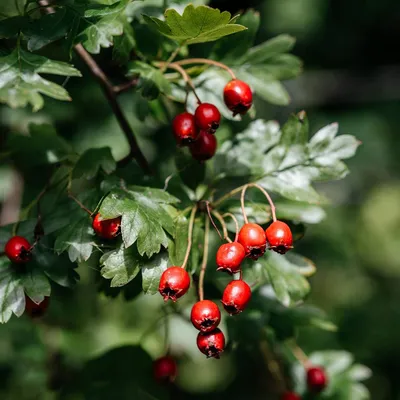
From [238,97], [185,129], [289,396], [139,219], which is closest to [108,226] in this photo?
[139,219]

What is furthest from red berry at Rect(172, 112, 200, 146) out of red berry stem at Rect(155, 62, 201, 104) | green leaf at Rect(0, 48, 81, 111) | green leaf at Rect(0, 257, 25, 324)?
green leaf at Rect(0, 257, 25, 324)

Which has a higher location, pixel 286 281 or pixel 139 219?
pixel 139 219

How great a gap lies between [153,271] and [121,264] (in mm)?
70

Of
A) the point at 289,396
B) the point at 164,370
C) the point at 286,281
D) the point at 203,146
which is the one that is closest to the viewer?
the point at 203,146

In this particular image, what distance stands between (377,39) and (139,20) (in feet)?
14.4

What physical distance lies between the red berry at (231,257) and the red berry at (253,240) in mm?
17

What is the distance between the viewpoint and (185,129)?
138 cm

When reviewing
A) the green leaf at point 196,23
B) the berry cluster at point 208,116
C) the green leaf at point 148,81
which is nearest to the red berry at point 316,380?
the berry cluster at point 208,116

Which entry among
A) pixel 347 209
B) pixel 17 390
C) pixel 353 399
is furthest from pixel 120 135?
pixel 347 209

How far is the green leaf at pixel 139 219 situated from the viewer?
124cm

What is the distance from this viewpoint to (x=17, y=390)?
237 cm

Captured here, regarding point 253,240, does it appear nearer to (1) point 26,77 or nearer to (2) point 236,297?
(2) point 236,297

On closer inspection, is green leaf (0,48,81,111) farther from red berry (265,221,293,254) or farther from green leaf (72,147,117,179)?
red berry (265,221,293,254)

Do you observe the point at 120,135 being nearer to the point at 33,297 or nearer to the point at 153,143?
the point at 153,143
